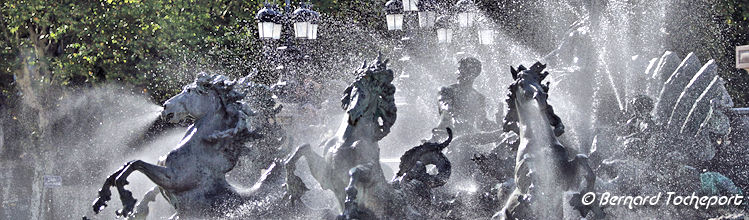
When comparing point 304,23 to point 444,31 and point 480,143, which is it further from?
point 480,143

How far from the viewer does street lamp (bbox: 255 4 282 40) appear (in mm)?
16047

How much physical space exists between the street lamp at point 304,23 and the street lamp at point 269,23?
29cm

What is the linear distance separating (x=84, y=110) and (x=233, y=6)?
15.0 ft

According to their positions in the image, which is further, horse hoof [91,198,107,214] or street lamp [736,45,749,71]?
street lamp [736,45,749,71]

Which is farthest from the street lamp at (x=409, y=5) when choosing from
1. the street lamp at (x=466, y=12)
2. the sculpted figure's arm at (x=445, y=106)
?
the sculpted figure's arm at (x=445, y=106)

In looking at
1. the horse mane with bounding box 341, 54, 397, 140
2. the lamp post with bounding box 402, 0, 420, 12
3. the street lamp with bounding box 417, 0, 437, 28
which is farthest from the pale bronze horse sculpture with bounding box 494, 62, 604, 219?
the lamp post with bounding box 402, 0, 420, 12

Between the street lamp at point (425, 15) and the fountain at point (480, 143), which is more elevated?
the street lamp at point (425, 15)

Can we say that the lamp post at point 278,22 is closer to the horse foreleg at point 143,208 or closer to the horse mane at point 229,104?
the horse foreleg at point 143,208

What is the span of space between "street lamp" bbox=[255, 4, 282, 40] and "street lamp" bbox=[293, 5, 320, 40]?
29 cm

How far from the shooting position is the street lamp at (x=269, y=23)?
52.6 feet

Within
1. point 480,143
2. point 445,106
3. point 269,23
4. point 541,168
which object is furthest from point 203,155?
point 269,23

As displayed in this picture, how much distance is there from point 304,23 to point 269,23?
553 millimetres

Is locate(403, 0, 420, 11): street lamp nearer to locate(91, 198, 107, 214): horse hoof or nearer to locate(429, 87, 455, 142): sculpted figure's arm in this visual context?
locate(429, 87, 455, 142): sculpted figure's arm

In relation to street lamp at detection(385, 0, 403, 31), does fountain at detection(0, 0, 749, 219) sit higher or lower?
lower
